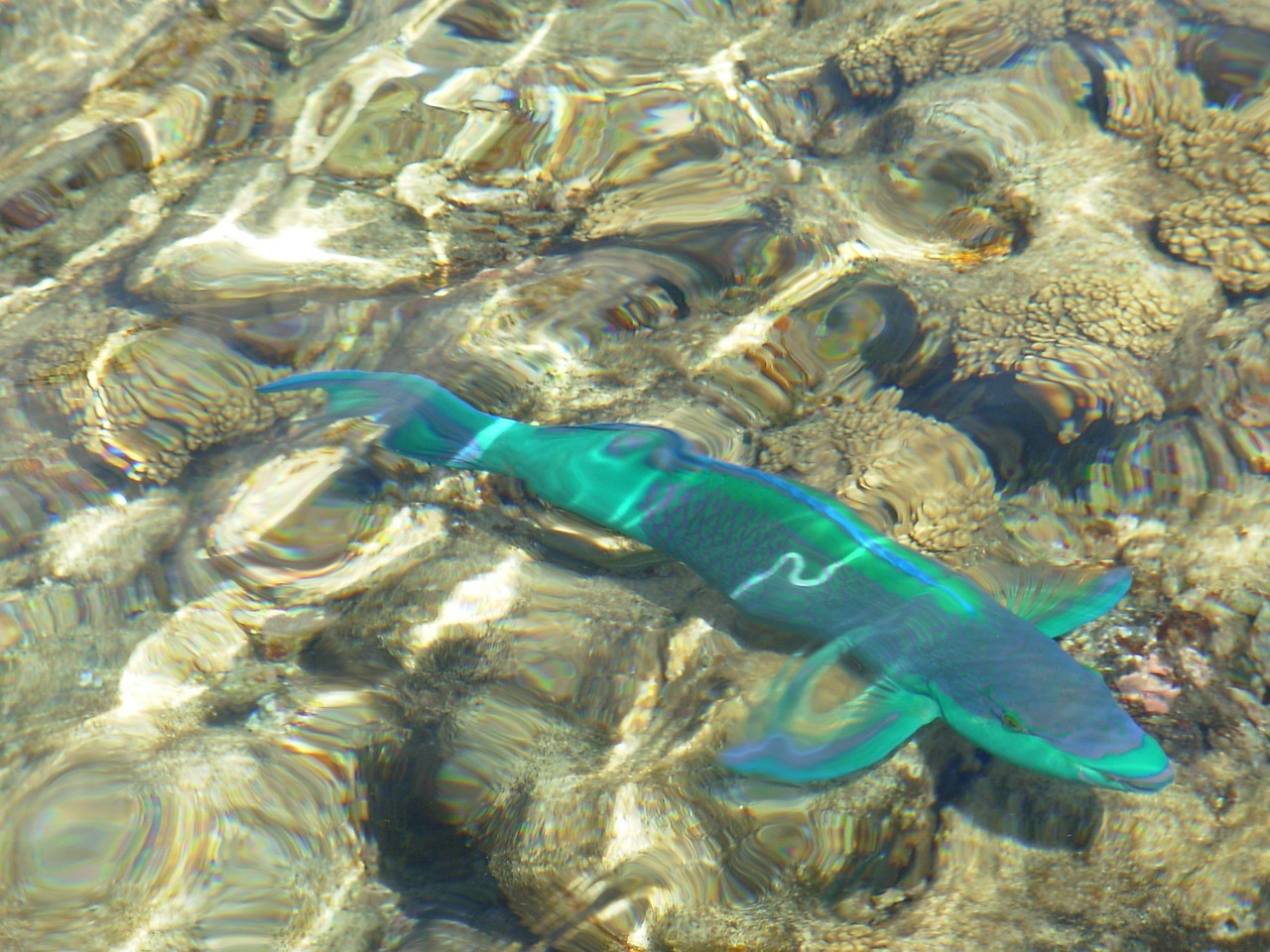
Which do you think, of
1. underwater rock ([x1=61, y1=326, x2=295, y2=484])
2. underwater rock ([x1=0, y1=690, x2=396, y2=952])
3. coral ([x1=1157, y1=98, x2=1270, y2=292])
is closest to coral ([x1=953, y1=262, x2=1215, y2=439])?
coral ([x1=1157, y1=98, x2=1270, y2=292])

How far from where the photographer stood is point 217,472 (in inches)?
153

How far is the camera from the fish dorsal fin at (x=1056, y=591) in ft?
9.42

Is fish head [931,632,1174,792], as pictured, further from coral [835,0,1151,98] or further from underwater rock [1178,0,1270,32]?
underwater rock [1178,0,1270,32]

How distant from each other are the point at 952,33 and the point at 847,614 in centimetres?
341

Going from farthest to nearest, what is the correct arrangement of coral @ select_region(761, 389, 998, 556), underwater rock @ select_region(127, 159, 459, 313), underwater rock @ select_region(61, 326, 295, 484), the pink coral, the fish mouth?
underwater rock @ select_region(127, 159, 459, 313)
underwater rock @ select_region(61, 326, 295, 484)
coral @ select_region(761, 389, 998, 556)
the pink coral
the fish mouth

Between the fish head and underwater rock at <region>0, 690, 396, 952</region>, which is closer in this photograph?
the fish head

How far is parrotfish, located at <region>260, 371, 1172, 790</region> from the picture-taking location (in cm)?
242

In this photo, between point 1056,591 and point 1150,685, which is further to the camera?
point 1056,591

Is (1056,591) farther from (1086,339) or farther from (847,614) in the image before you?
(1086,339)

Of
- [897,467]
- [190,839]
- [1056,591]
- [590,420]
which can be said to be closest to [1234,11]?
[897,467]

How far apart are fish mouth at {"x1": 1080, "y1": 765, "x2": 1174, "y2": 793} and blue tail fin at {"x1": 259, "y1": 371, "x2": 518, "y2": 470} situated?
2323 millimetres

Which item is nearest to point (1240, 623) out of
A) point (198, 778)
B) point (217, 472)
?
point (198, 778)

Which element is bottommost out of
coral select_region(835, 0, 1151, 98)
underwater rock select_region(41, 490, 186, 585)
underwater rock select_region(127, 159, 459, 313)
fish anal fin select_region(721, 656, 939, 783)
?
fish anal fin select_region(721, 656, 939, 783)

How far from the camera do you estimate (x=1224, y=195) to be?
3719 millimetres
